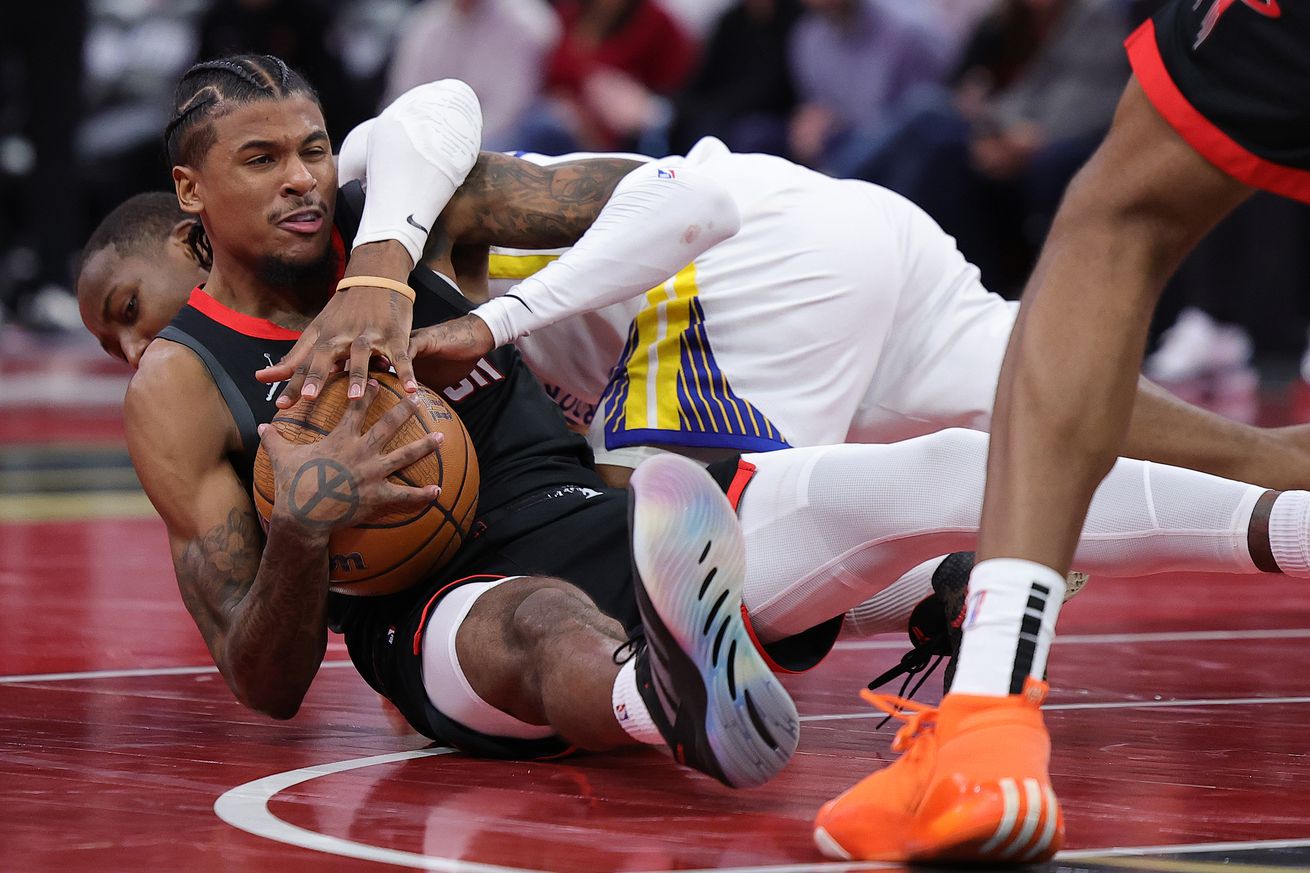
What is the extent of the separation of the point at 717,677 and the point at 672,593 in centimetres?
14

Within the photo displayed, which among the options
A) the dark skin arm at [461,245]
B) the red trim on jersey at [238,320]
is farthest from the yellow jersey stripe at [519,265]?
the red trim on jersey at [238,320]

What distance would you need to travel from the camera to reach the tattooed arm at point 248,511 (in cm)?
317

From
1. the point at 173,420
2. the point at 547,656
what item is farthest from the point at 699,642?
the point at 173,420

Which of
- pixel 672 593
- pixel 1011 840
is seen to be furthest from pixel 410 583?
pixel 1011 840

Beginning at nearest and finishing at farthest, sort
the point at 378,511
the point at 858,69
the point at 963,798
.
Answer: the point at 963,798
the point at 378,511
the point at 858,69

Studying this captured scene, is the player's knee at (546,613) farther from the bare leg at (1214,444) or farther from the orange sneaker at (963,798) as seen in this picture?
the bare leg at (1214,444)

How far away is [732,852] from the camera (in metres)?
2.55

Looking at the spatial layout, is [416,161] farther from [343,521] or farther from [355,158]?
[343,521]

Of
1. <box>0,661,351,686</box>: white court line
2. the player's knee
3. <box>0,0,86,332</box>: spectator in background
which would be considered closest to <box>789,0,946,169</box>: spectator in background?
<box>0,0,86,332</box>: spectator in background

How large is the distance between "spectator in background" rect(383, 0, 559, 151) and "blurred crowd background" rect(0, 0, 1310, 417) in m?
0.01

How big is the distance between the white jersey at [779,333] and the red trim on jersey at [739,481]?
428 millimetres

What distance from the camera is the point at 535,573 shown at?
11.5ft

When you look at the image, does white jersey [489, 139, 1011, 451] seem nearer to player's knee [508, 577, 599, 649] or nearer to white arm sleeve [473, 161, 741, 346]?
white arm sleeve [473, 161, 741, 346]

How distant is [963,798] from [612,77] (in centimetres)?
1062
